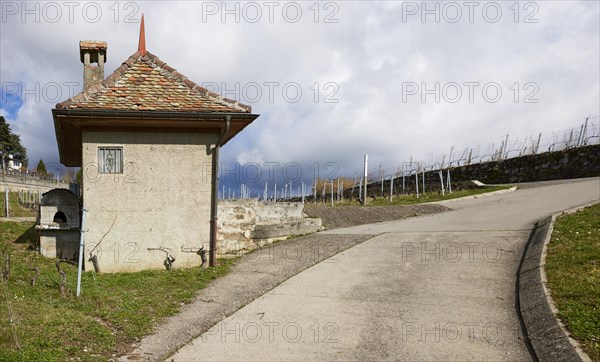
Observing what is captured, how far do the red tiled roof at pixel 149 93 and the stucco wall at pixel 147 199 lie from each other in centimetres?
72

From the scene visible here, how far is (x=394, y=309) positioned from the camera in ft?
21.2

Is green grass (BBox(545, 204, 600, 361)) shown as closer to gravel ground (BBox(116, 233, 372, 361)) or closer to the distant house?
gravel ground (BBox(116, 233, 372, 361))

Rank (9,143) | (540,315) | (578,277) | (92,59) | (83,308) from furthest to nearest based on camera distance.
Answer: (9,143) → (92,59) → (578,277) → (83,308) → (540,315)

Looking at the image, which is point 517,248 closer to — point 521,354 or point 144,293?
point 521,354

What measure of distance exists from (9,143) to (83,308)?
194 feet

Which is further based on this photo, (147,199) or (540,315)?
(147,199)

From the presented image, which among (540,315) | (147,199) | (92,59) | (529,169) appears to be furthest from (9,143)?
(540,315)

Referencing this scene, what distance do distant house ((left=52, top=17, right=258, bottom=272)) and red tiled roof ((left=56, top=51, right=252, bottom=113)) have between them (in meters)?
0.02

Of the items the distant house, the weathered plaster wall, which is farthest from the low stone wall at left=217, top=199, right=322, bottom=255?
the weathered plaster wall

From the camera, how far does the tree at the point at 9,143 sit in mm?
52312

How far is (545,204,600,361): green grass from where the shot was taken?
4953 millimetres

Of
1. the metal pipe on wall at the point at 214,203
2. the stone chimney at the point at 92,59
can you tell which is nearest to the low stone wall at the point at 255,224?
the metal pipe on wall at the point at 214,203

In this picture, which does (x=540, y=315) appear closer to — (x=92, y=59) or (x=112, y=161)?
(x=112, y=161)

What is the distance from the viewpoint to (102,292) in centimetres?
719
